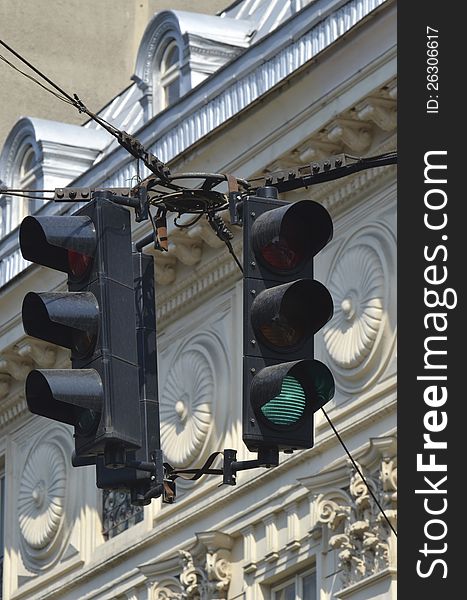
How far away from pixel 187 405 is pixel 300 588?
2763mm

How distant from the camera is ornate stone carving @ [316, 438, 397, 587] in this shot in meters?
24.5

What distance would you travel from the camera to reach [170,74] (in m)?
31.6

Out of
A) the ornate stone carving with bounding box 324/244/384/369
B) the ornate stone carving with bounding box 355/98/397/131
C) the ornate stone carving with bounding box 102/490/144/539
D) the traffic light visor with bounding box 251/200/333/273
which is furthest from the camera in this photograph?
the ornate stone carving with bounding box 102/490/144/539

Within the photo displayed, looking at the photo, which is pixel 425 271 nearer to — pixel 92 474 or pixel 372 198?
pixel 372 198

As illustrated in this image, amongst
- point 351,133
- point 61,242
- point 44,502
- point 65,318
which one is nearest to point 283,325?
point 65,318

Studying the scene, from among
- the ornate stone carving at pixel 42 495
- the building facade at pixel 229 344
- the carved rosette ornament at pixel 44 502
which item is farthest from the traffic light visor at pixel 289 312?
the ornate stone carving at pixel 42 495

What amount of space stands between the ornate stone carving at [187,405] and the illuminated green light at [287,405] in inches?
586

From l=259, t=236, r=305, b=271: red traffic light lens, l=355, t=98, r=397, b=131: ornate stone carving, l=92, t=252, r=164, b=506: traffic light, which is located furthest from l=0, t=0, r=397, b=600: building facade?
l=259, t=236, r=305, b=271: red traffic light lens

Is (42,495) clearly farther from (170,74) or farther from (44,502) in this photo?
(170,74)

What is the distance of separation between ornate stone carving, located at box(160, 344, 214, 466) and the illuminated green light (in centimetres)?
1489

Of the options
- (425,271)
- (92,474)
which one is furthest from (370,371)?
(425,271)

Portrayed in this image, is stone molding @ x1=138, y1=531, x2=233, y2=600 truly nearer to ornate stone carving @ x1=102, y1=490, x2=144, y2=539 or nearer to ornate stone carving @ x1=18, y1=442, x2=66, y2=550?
ornate stone carving @ x1=102, y1=490, x2=144, y2=539

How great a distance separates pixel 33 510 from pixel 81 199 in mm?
17448

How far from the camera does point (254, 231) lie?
13180mm
